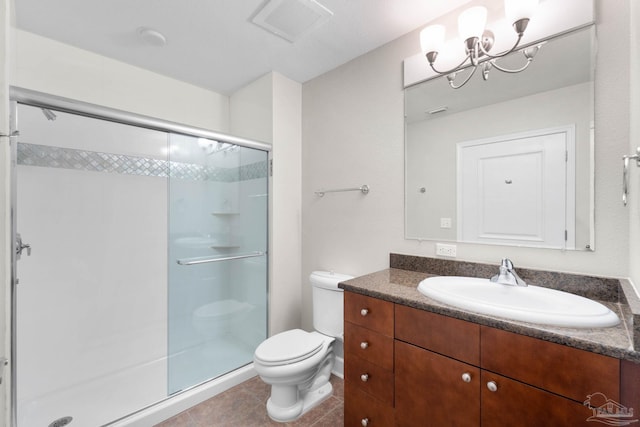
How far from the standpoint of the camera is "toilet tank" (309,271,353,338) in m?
1.91

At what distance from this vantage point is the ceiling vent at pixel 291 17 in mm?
1496

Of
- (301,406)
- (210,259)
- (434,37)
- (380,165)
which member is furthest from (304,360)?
(434,37)

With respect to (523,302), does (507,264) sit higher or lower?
higher

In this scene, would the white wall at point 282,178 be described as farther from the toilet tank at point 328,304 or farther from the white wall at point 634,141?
the white wall at point 634,141

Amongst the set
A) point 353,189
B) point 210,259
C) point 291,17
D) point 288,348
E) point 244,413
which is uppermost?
point 291,17

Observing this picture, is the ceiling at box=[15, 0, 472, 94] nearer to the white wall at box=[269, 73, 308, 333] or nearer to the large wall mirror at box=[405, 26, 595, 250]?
the white wall at box=[269, 73, 308, 333]

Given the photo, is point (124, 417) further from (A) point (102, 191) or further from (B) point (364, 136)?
(B) point (364, 136)

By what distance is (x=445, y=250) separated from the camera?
1.56 m

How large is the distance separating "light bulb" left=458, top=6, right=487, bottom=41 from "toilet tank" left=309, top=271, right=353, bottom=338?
1.55 metres

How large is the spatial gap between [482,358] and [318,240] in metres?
1.47

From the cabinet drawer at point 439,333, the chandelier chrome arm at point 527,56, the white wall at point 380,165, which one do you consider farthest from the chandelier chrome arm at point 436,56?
the cabinet drawer at point 439,333

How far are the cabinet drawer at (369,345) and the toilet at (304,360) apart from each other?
386mm

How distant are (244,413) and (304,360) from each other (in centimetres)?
51

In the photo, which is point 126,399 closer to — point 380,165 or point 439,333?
point 439,333
